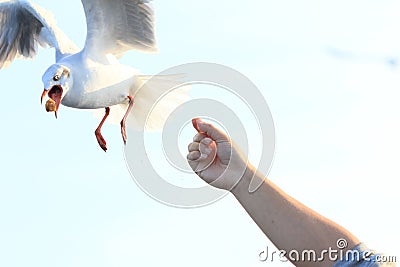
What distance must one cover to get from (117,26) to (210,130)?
2.02 meters

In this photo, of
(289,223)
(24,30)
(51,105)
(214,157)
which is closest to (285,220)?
(289,223)

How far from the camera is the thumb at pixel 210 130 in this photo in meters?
1.85

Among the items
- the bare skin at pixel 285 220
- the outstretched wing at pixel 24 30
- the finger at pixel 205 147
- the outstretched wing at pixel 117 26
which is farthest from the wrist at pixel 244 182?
the outstretched wing at pixel 24 30

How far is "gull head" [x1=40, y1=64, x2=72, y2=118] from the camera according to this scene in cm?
314

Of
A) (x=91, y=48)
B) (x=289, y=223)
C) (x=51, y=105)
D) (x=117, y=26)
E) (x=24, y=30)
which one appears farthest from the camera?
(x=24, y=30)

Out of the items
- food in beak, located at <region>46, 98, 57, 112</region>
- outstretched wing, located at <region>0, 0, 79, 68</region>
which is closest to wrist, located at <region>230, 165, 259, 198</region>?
food in beak, located at <region>46, 98, 57, 112</region>

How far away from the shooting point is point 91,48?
12.0 ft

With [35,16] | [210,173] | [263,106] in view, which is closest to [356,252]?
[210,173]

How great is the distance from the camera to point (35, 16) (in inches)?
161

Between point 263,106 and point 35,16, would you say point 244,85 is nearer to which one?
point 263,106

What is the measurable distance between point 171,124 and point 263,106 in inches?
39.5

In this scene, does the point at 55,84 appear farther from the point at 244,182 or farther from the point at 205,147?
the point at 244,182

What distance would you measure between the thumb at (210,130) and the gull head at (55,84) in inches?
51.8

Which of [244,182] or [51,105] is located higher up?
[244,182]
